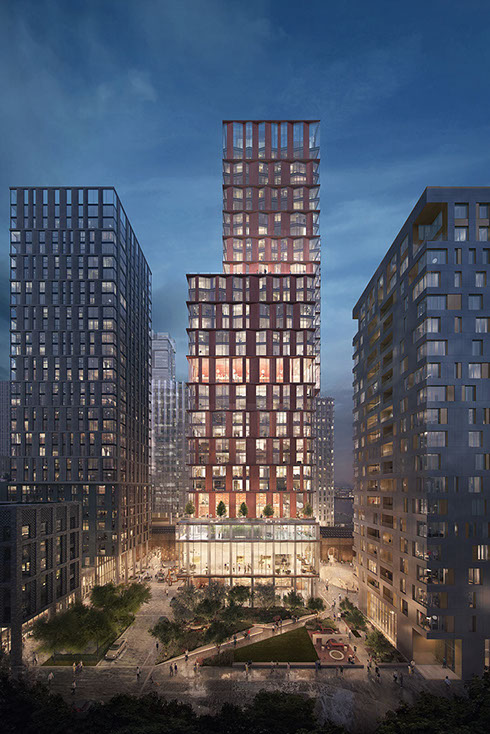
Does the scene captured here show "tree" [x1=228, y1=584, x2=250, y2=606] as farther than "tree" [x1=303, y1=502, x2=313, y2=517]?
No

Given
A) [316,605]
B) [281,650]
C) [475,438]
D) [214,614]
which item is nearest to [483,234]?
[475,438]

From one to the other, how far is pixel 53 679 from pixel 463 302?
70.5 meters

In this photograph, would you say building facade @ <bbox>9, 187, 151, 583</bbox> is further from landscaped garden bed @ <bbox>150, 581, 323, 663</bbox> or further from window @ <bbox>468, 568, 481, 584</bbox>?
window @ <bbox>468, 568, 481, 584</bbox>

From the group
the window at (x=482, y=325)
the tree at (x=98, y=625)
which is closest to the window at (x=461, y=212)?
the window at (x=482, y=325)

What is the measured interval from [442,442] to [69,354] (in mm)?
81932

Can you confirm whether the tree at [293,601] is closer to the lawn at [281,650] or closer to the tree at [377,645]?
the lawn at [281,650]

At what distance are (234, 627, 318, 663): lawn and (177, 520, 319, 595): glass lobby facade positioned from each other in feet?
56.1

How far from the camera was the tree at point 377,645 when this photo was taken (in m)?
60.7

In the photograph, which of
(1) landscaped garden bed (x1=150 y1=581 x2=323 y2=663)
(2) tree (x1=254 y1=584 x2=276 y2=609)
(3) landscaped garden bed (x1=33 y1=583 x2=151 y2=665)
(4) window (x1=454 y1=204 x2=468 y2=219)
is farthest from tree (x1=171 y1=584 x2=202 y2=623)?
(4) window (x1=454 y1=204 x2=468 y2=219)

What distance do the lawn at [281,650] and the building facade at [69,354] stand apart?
4717 cm

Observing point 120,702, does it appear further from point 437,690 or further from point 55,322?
point 55,322

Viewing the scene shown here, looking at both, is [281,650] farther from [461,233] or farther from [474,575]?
[461,233]

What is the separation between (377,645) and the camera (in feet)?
201

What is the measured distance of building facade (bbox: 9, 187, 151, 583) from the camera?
101125mm
